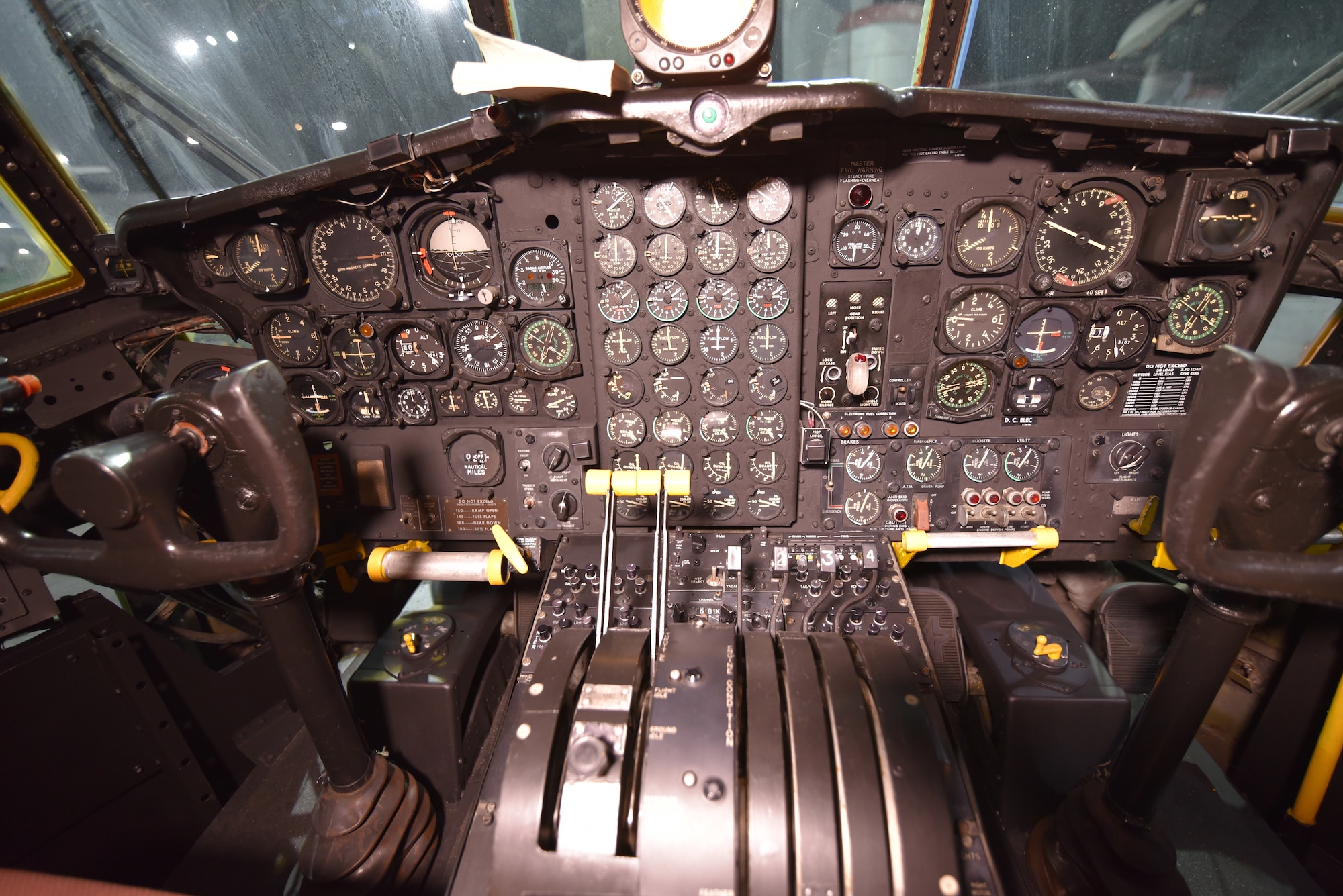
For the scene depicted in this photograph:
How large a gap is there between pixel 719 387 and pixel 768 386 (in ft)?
0.82

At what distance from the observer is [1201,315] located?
2418 mm

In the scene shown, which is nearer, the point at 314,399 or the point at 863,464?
the point at 863,464

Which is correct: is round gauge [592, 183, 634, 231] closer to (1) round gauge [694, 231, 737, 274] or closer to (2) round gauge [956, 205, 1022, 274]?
(1) round gauge [694, 231, 737, 274]

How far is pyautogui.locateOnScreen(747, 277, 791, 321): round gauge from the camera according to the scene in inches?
97.0

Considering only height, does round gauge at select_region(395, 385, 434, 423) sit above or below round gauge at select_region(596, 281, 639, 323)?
below

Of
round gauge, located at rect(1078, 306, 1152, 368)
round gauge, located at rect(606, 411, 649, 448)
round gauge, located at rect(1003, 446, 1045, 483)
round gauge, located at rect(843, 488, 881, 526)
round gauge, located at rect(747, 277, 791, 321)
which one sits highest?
round gauge, located at rect(747, 277, 791, 321)

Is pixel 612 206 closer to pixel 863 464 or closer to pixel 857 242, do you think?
pixel 857 242

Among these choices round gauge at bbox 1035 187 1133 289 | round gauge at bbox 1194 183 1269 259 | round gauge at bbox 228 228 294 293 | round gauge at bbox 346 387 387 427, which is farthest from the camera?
round gauge at bbox 346 387 387 427

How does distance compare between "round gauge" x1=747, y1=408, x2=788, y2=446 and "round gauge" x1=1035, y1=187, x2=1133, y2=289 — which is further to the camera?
"round gauge" x1=747, y1=408, x2=788, y2=446

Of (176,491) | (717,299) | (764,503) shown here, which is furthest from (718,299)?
(176,491)

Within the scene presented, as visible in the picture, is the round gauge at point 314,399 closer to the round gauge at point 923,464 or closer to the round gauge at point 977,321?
the round gauge at point 923,464

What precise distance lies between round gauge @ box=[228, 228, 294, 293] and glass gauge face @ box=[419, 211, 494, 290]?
68 centimetres

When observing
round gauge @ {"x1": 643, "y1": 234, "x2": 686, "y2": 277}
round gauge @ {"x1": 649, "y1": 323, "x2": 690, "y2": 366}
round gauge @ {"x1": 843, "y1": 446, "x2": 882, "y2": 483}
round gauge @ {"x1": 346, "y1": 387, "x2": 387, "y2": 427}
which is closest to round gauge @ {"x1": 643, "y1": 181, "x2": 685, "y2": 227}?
round gauge @ {"x1": 643, "y1": 234, "x2": 686, "y2": 277}

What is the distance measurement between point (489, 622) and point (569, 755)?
1.82 m
